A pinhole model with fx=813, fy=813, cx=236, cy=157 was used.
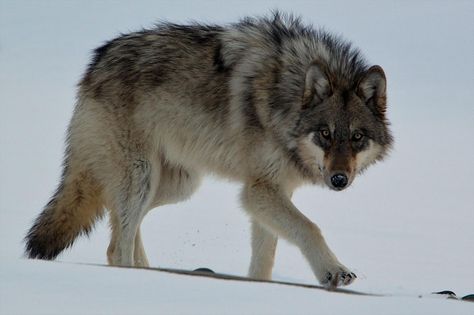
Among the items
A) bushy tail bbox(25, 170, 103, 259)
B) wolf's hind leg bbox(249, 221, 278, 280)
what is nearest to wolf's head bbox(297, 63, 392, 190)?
wolf's hind leg bbox(249, 221, 278, 280)

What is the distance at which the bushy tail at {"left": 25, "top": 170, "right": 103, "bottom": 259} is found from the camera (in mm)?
6117

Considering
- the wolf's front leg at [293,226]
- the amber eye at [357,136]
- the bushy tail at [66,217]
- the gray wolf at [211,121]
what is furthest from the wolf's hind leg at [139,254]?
the amber eye at [357,136]

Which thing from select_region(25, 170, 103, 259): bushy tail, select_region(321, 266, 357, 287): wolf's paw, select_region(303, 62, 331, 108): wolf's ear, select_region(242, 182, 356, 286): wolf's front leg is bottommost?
select_region(25, 170, 103, 259): bushy tail

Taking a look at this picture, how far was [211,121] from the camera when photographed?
615cm

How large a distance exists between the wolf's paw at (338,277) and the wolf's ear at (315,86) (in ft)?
3.90

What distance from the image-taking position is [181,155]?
20.7 feet

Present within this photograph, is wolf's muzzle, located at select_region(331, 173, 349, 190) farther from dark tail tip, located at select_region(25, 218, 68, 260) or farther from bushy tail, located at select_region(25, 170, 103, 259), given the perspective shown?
dark tail tip, located at select_region(25, 218, 68, 260)

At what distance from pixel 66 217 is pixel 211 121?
1322 mm

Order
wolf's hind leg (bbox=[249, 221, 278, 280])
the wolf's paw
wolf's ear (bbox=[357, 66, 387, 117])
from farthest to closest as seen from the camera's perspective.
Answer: wolf's hind leg (bbox=[249, 221, 278, 280]) → wolf's ear (bbox=[357, 66, 387, 117]) → the wolf's paw

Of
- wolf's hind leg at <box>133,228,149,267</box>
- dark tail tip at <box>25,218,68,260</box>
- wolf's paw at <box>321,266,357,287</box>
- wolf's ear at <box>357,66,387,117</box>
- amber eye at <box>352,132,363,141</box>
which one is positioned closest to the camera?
wolf's paw at <box>321,266,357,287</box>

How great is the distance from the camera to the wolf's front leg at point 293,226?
5258mm

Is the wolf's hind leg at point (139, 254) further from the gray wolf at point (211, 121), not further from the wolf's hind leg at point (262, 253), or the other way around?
the wolf's hind leg at point (262, 253)

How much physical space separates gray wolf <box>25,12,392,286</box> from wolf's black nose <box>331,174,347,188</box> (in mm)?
245

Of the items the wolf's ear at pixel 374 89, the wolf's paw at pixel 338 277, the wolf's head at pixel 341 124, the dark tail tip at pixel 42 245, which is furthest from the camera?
the dark tail tip at pixel 42 245
